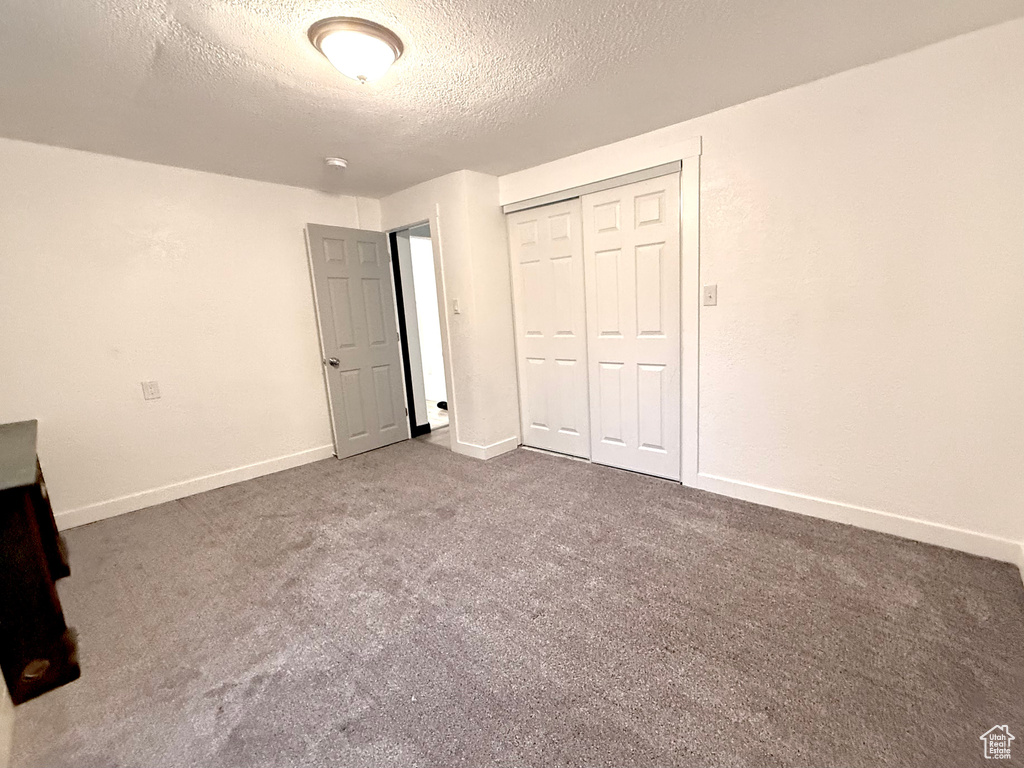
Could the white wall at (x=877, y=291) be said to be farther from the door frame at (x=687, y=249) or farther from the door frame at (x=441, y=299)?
the door frame at (x=441, y=299)

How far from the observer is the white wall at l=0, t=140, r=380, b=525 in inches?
98.3

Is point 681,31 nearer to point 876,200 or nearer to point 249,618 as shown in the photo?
point 876,200

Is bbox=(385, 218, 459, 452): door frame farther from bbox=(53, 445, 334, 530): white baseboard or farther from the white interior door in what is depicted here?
bbox=(53, 445, 334, 530): white baseboard

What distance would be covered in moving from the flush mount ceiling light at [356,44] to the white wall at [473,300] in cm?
158

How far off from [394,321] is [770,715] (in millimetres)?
3691

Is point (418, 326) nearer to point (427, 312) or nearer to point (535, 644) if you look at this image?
point (427, 312)

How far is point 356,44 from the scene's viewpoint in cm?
159

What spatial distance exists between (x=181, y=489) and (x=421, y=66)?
10.1 feet

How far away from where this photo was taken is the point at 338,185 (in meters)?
3.49

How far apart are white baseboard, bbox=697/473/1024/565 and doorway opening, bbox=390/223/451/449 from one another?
2.24 meters

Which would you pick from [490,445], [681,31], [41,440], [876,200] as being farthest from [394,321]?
[876,200]

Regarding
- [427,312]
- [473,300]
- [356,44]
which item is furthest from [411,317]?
[356,44]

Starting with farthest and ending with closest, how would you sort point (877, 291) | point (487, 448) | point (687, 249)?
point (487, 448) < point (687, 249) < point (877, 291)
